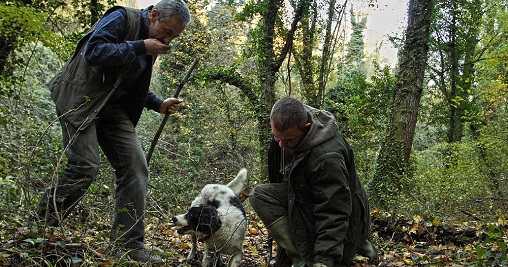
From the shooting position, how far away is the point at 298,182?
4.05 meters

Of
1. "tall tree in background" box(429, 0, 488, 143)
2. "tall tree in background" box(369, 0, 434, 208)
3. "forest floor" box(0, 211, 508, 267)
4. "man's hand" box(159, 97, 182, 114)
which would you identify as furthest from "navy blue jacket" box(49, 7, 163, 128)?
"tall tree in background" box(429, 0, 488, 143)

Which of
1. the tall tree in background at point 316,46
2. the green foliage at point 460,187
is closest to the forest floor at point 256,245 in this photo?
the green foliage at point 460,187

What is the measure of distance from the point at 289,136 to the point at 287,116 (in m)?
0.18

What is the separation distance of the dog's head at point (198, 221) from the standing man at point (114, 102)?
1.61 feet

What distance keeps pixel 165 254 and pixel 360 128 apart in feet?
37.4

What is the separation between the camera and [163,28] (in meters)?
3.98

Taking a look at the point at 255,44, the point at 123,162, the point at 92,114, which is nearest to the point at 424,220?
the point at 123,162

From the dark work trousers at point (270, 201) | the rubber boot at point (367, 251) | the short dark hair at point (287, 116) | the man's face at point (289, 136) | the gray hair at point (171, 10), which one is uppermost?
the gray hair at point (171, 10)

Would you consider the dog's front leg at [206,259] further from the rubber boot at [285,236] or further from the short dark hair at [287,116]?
the short dark hair at [287,116]

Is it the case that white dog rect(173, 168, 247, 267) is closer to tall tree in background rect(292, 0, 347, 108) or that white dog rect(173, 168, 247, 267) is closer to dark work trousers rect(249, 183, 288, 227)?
dark work trousers rect(249, 183, 288, 227)

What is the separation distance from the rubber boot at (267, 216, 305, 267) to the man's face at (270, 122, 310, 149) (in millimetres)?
747

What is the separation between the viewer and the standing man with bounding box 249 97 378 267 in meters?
3.73

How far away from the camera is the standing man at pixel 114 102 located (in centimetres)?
372

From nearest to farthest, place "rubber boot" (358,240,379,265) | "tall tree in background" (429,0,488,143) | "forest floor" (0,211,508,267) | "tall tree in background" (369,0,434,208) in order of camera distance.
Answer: "forest floor" (0,211,508,267) → "rubber boot" (358,240,379,265) → "tall tree in background" (369,0,434,208) → "tall tree in background" (429,0,488,143)
